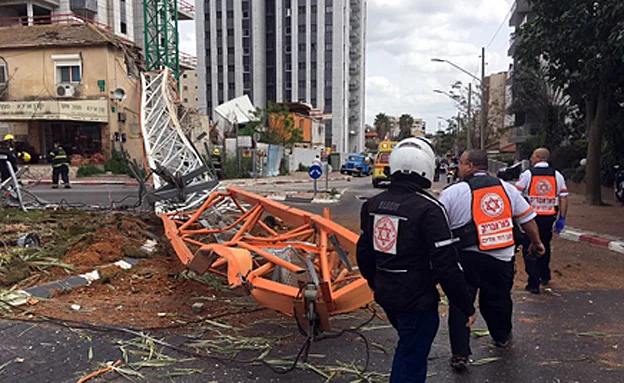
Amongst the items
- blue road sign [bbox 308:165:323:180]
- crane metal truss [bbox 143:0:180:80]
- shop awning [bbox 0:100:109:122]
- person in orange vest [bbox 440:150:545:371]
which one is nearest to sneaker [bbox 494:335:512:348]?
person in orange vest [bbox 440:150:545:371]

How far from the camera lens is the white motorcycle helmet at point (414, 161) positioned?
2.90 metres

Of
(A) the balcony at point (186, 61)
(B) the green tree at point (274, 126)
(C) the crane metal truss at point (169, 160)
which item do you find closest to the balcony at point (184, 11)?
(A) the balcony at point (186, 61)

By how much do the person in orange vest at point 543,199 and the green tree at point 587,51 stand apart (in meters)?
4.71

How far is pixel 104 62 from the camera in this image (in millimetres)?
27469

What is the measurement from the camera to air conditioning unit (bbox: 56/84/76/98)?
2755cm

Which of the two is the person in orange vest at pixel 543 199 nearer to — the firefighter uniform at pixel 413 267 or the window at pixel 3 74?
the firefighter uniform at pixel 413 267

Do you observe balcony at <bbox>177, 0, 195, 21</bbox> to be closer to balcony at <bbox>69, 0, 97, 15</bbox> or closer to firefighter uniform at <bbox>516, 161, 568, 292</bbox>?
balcony at <bbox>69, 0, 97, 15</bbox>

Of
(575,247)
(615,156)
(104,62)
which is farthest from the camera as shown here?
(104,62)

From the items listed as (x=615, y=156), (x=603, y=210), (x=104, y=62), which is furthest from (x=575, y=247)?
(x=104, y=62)

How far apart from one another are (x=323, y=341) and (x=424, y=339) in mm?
1609

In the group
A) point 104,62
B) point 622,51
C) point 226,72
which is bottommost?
point 622,51

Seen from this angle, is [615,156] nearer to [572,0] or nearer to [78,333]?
[572,0]

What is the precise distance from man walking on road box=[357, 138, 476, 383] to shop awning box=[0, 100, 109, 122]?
27525mm

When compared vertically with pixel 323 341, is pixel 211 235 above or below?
above
